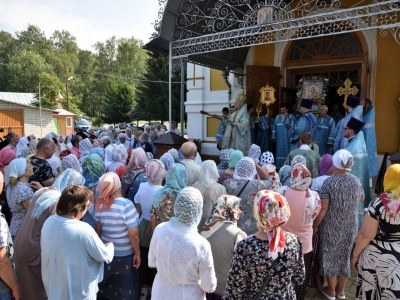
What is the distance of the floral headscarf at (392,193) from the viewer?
2.47 m

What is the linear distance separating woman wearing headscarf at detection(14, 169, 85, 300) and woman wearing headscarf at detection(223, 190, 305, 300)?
1.63m

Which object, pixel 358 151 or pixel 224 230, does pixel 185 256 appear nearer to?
pixel 224 230

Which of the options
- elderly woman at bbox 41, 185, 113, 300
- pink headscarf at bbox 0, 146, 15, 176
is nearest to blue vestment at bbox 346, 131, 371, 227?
elderly woman at bbox 41, 185, 113, 300

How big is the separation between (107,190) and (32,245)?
0.73 meters

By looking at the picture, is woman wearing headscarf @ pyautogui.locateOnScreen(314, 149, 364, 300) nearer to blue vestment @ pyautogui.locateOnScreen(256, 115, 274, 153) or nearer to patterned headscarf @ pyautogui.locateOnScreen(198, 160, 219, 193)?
patterned headscarf @ pyautogui.locateOnScreen(198, 160, 219, 193)

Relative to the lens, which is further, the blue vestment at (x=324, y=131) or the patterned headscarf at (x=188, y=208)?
the blue vestment at (x=324, y=131)

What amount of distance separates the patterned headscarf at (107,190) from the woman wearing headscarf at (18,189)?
31.6 inches

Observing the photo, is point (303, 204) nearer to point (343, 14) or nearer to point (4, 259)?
point (4, 259)

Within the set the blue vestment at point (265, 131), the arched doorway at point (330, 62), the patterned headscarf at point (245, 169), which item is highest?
the arched doorway at point (330, 62)

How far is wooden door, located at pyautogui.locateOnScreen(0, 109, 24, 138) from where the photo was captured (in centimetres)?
2423

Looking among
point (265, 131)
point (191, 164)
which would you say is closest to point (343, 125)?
point (265, 131)

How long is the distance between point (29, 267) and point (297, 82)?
759 centimetres

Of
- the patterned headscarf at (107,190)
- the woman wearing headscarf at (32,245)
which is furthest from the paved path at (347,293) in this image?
the woman wearing headscarf at (32,245)

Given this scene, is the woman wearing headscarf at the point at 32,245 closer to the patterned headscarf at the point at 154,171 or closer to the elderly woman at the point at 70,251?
the elderly woman at the point at 70,251
